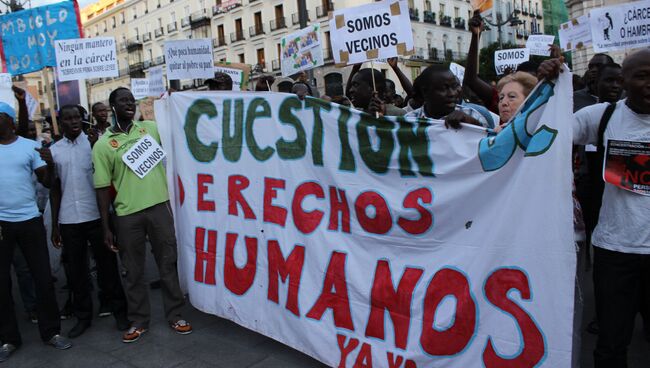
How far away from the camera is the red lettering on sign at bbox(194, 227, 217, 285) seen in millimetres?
4234

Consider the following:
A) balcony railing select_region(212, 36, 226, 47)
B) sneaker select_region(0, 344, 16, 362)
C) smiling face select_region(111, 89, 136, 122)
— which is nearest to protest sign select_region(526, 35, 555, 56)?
smiling face select_region(111, 89, 136, 122)

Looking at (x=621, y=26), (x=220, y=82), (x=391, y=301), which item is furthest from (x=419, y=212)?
(x=621, y=26)

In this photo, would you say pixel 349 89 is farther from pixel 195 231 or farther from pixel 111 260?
pixel 111 260

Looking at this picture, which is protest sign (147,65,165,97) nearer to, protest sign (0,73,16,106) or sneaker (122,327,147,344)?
protest sign (0,73,16,106)

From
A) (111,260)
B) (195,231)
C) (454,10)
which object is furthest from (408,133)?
(454,10)

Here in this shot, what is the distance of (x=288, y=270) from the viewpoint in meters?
3.63

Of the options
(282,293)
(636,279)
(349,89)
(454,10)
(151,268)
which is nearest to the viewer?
(636,279)

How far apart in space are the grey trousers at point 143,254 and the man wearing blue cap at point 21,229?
580 millimetres

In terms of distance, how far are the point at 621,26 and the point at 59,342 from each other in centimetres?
648

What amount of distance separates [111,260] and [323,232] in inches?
87.4

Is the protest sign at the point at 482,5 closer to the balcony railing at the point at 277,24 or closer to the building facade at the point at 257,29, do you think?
the building facade at the point at 257,29

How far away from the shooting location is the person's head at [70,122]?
4.40 metres

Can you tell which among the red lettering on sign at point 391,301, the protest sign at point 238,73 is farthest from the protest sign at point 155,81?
the red lettering on sign at point 391,301

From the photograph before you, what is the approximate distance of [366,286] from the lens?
3188 millimetres
